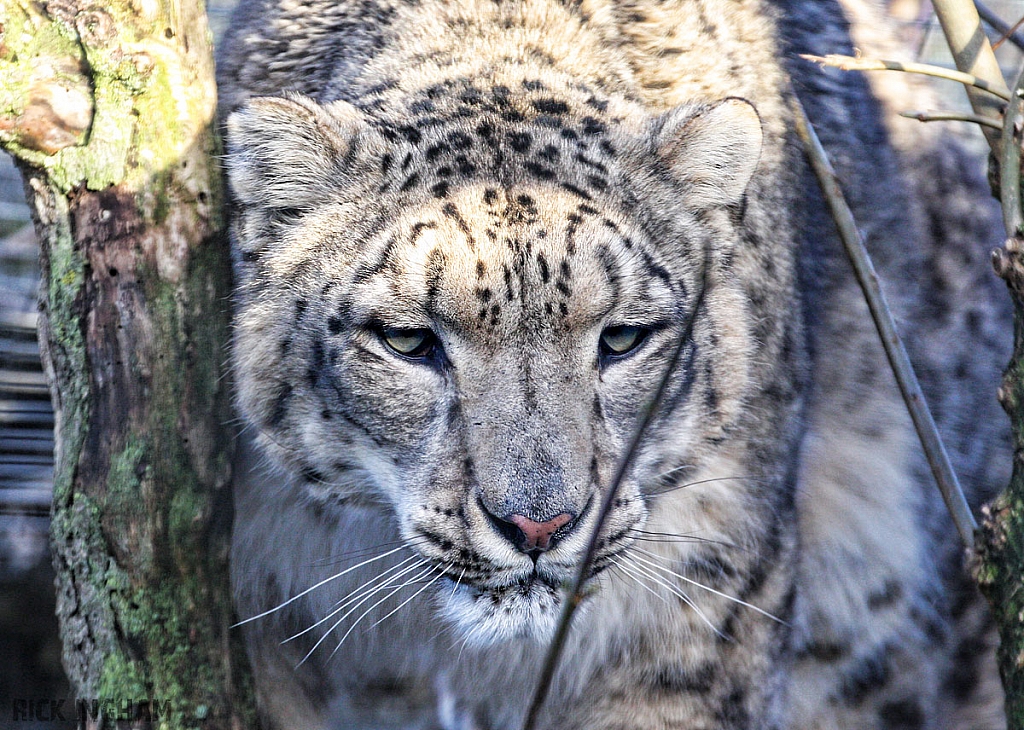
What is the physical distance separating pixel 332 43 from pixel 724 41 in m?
1.26

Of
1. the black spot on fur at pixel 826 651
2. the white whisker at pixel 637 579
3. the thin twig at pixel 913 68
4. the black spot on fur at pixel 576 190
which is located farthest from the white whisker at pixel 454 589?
the black spot on fur at pixel 826 651

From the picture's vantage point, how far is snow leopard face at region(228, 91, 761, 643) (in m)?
2.91

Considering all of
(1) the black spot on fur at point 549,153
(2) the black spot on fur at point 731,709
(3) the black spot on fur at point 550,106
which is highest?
(3) the black spot on fur at point 550,106

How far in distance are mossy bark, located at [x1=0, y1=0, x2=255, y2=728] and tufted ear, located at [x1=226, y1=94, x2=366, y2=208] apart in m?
0.14

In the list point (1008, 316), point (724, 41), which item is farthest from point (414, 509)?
point (1008, 316)

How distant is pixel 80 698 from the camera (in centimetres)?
303

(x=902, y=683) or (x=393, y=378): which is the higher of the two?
(x=393, y=378)

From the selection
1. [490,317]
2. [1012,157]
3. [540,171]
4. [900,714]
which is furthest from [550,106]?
[900,714]

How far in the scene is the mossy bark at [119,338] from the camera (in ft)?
9.71

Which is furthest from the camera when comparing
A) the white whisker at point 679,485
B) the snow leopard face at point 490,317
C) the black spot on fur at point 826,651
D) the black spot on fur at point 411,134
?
the black spot on fur at point 826,651

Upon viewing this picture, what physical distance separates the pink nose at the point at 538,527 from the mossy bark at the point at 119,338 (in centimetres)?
90

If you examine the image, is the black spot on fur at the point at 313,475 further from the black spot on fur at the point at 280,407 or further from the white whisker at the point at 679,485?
the white whisker at the point at 679,485

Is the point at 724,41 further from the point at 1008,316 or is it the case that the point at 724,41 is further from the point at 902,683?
the point at 902,683

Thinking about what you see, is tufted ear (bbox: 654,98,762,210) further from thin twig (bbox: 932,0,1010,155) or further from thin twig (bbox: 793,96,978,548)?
thin twig (bbox: 932,0,1010,155)
